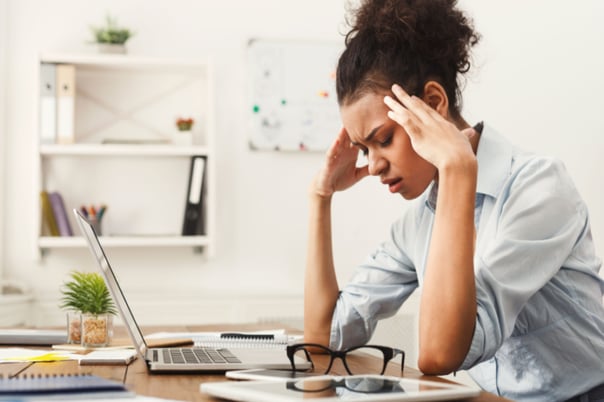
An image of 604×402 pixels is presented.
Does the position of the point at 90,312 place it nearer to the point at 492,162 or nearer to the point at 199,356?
the point at 199,356

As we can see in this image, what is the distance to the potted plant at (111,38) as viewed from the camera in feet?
9.80

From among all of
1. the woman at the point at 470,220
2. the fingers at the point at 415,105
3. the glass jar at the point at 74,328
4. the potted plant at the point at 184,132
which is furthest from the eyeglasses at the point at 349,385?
the potted plant at the point at 184,132

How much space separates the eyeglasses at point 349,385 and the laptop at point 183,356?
20 cm

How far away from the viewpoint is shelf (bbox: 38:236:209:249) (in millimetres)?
2900

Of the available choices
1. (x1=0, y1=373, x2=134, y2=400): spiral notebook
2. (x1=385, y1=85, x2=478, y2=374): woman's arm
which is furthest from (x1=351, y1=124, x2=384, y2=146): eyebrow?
(x1=0, y1=373, x2=134, y2=400): spiral notebook

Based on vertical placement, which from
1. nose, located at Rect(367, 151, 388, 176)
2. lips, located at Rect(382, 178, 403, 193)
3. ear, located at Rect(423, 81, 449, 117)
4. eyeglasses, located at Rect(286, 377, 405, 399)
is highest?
ear, located at Rect(423, 81, 449, 117)

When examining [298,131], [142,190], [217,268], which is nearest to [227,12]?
[298,131]

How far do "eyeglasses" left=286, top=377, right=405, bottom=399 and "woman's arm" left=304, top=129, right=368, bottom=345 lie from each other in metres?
0.65

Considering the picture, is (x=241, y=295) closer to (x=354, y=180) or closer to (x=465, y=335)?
(x=354, y=180)

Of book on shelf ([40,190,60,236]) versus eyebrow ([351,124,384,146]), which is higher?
eyebrow ([351,124,384,146])

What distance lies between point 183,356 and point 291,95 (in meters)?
2.11

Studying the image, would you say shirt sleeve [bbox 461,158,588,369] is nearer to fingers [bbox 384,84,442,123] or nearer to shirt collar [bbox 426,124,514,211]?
shirt collar [bbox 426,124,514,211]

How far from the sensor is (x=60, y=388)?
796 mm

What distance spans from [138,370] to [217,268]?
2.06m
